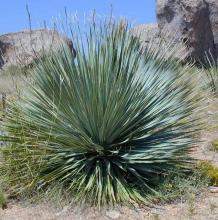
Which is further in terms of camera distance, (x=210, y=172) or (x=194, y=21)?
(x=194, y=21)

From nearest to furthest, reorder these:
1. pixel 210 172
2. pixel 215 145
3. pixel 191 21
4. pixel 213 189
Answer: pixel 213 189, pixel 210 172, pixel 215 145, pixel 191 21

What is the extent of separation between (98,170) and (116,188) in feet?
0.86

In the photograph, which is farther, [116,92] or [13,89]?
[13,89]

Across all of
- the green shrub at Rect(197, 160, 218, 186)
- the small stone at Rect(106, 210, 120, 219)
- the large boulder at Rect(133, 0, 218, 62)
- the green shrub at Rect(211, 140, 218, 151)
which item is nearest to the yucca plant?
the small stone at Rect(106, 210, 120, 219)

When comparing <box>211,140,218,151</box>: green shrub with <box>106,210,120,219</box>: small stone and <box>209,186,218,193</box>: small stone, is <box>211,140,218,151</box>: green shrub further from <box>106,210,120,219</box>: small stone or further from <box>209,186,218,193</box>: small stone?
<box>106,210,120,219</box>: small stone

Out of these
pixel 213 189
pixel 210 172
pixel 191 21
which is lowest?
pixel 213 189

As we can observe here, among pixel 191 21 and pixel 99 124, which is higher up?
pixel 191 21

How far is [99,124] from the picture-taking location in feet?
17.9

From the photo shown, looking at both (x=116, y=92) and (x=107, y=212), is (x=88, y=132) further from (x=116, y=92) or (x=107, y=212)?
(x=107, y=212)

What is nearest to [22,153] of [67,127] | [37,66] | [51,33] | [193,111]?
[67,127]

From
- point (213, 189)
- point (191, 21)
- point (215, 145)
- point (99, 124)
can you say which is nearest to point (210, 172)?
point (213, 189)

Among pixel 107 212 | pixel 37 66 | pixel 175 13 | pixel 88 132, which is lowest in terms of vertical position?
pixel 107 212

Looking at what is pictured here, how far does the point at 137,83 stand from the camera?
557 cm

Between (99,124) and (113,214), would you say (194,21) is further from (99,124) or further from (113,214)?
(113,214)
